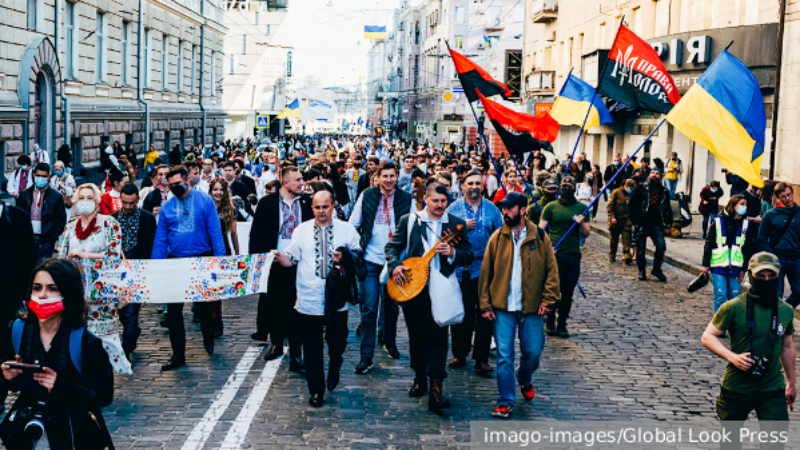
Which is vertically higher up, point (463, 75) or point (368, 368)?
point (463, 75)

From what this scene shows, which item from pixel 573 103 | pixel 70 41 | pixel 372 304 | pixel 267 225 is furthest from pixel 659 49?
pixel 267 225

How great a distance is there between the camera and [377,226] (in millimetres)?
8055

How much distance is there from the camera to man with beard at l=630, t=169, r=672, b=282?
521 inches

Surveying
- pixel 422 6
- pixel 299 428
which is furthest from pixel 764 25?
pixel 422 6

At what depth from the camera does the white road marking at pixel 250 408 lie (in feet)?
18.8

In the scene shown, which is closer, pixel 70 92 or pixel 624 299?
pixel 624 299

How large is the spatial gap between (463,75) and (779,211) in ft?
13.8

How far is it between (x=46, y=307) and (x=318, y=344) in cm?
323

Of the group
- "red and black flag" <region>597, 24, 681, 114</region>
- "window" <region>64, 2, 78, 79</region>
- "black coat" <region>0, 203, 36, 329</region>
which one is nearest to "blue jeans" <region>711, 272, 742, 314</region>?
Result: "red and black flag" <region>597, 24, 681, 114</region>

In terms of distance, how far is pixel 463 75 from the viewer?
11.2 metres

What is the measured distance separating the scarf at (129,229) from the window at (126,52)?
23601 mm

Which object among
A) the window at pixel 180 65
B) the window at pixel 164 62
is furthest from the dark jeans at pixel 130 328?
the window at pixel 180 65

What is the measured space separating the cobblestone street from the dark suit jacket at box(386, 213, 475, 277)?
43.4 inches

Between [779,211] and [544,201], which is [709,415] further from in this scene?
[544,201]
